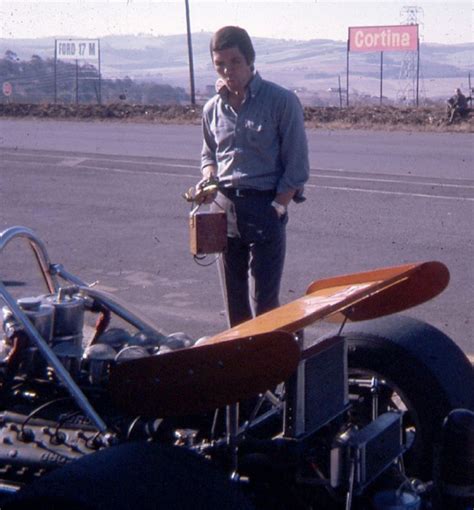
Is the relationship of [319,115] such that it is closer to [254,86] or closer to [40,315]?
[254,86]

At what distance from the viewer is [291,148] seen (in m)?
5.12

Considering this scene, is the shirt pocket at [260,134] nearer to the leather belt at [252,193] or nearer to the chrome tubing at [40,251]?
the leather belt at [252,193]

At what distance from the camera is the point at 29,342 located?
3605 millimetres

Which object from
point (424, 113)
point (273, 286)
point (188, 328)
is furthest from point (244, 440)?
point (424, 113)

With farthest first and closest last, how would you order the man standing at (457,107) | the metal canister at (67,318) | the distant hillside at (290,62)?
the distant hillside at (290,62)
the man standing at (457,107)
the metal canister at (67,318)

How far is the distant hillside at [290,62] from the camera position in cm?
8669

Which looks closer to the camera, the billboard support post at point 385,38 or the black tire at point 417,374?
the black tire at point 417,374

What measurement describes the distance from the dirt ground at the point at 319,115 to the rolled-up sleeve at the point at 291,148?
70.8 feet

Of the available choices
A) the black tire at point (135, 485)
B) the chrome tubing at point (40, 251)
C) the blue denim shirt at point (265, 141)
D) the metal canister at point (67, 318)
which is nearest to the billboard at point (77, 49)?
the blue denim shirt at point (265, 141)

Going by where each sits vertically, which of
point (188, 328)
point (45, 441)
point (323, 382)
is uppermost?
point (323, 382)

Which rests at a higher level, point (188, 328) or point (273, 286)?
point (273, 286)

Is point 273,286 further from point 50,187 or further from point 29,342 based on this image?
point 50,187

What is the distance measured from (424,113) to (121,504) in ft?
92.1

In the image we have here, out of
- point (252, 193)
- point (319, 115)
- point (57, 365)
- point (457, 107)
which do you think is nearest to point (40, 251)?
point (57, 365)
